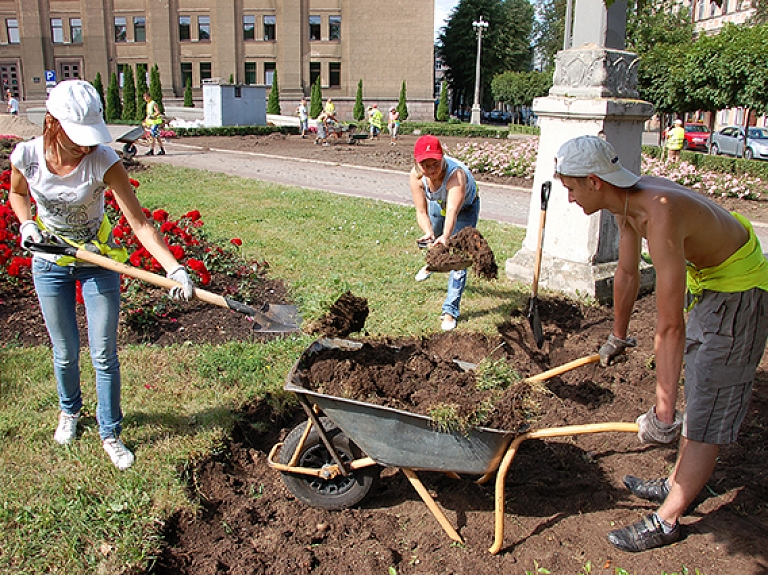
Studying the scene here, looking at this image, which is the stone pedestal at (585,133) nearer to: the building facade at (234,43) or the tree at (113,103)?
the tree at (113,103)

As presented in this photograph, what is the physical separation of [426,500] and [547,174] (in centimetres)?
410

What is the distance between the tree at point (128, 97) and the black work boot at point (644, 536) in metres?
40.6

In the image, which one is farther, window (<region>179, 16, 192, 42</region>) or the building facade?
window (<region>179, 16, 192, 42</region>)

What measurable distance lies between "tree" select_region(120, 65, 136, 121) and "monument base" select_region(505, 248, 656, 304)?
122 feet

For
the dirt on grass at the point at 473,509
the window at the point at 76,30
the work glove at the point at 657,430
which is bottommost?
the dirt on grass at the point at 473,509

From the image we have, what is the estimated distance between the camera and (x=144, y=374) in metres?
4.41

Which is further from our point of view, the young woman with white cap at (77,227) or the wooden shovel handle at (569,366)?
the wooden shovel handle at (569,366)

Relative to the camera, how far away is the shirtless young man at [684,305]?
257 cm

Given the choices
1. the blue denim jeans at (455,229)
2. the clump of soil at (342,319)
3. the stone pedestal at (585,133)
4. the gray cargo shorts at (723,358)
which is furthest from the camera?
the stone pedestal at (585,133)

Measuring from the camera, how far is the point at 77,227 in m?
3.29

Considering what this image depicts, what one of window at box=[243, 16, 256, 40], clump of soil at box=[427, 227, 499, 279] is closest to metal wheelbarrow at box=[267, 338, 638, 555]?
clump of soil at box=[427, 227, 499, 279]

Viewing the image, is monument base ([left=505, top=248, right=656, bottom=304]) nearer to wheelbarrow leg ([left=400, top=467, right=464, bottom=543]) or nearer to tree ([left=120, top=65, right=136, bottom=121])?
wheelbarrow leg ([left=400, top=467, right=464, bottom=543])

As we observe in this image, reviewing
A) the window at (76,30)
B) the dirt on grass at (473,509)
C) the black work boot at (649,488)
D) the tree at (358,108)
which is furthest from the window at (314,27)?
the black work boot at (649,488)

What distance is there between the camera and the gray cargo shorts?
2778 millimetres
